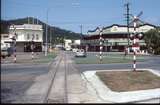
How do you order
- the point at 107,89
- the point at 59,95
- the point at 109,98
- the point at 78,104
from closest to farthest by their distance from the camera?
the point at 78,104
the point at 109,98
the point at 59,95
the point at 107,89

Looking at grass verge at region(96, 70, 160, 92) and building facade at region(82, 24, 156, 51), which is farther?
building facade at region(82, 24, 156, 51)

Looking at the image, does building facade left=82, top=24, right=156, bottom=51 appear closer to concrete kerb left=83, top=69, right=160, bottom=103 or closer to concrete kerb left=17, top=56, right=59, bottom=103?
concrete kerb left=17, top=56, right=59, bottom=103

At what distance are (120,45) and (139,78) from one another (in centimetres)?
13153

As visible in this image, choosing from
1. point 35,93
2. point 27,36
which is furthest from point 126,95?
point 27,36

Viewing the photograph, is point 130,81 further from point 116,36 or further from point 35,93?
point 116,36

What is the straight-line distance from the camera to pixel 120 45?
155625 millimetres

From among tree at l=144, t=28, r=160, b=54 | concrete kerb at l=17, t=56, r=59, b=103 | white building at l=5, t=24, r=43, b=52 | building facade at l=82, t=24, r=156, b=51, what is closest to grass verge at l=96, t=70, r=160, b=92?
concrete kerb at l=17, t=56, r=59, b=103

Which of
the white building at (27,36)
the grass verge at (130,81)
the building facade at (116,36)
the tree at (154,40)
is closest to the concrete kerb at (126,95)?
the grass verge at (130,81)

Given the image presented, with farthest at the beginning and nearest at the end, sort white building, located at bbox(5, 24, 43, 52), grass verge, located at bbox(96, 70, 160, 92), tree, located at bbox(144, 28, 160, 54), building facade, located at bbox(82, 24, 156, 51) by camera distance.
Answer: building facade, located at bbox(82, 24, 156, 51)
white building, located at bbox(5, 24, 43, 52)
tree, located at bbox(144, 28, 160, 54)
grass verge, located at bbox(96, 70, 160, 92)

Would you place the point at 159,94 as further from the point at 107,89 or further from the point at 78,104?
the point at 78,104

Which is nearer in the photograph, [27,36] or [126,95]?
[126,95]

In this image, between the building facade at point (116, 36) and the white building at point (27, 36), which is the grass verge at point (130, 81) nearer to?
the white building at point (27, 36)

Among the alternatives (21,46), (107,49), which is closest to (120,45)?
A: (107,49)

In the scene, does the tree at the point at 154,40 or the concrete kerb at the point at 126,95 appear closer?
the concrete kerb at the point at 126,95
